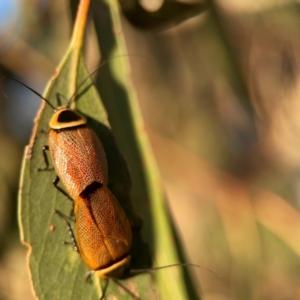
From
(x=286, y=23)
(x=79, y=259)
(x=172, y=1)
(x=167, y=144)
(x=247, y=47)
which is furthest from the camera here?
(x=167, y=144)

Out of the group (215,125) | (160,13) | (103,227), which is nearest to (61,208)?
(103,227)

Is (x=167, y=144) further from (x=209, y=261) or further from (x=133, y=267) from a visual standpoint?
(x=133, y=267)

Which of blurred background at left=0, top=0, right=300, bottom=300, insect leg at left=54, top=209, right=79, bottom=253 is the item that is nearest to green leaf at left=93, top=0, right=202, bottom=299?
insect leg at left=54, top=209, right=79, bottom=253

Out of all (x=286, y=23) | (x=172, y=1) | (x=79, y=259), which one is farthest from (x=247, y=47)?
(x=79, y=259)

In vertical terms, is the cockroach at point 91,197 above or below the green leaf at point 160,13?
below

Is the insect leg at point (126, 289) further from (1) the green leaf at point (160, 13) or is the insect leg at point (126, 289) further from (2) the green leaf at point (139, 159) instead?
(1) the green leaf at point (160, 13)

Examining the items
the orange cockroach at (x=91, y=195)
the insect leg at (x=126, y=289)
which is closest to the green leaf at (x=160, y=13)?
the orange cockroach at (x=91, y=195)
